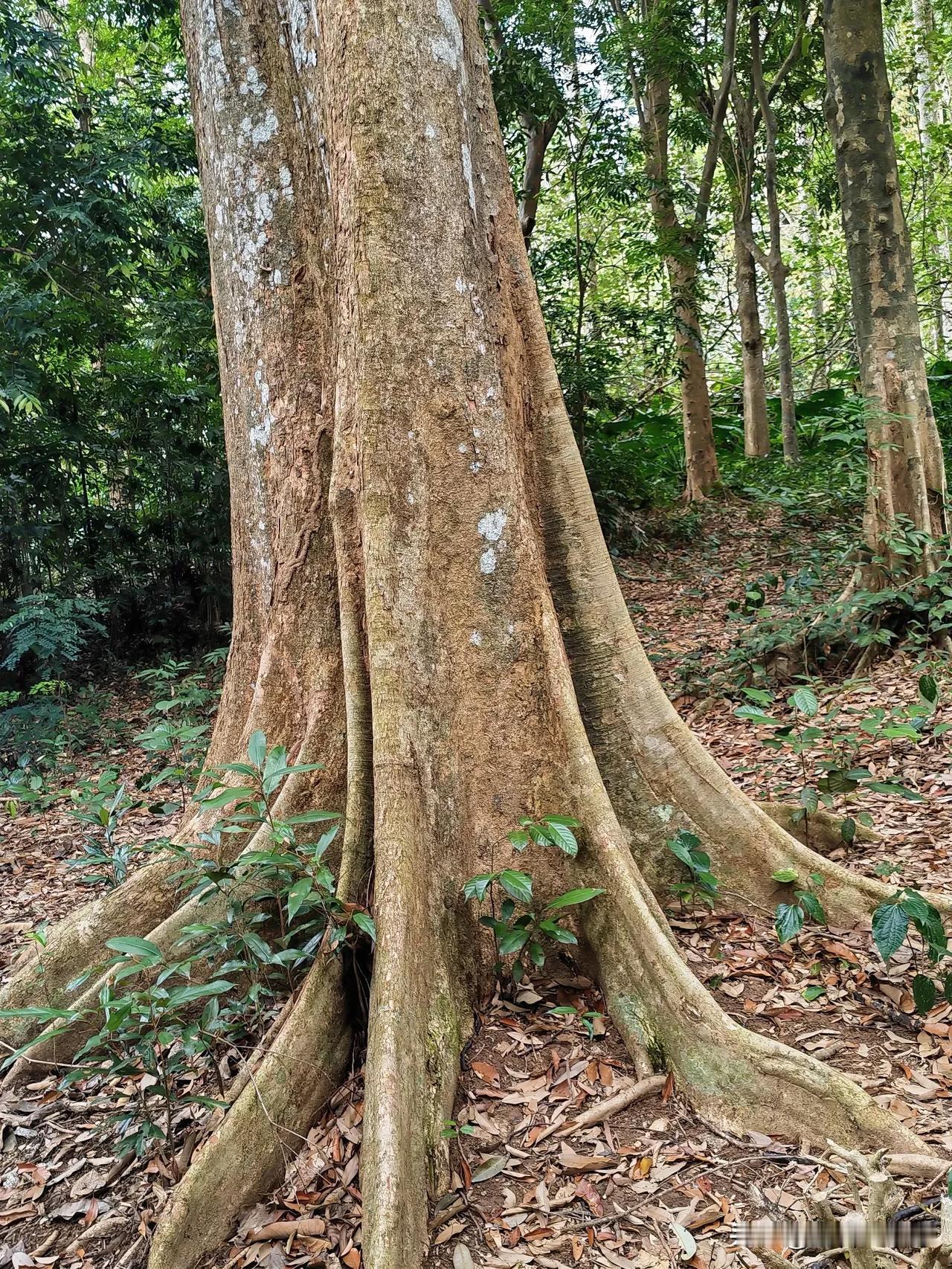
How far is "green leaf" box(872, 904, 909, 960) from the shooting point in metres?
2.23

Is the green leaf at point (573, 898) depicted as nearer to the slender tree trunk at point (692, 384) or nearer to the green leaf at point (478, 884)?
the green leaf at point (478, 884)

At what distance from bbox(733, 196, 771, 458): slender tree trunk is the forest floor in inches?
362

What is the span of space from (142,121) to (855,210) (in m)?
6.72

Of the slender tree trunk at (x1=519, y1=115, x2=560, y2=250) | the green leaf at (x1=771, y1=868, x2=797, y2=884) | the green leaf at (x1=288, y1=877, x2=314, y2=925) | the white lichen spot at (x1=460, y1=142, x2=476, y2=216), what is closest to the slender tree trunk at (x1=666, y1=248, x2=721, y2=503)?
the slender tree trunk at (x1=519, y1=115, x2=560, y2=250)

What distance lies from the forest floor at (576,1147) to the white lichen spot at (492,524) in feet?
4.58

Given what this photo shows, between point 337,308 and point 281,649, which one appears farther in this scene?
point 281,649

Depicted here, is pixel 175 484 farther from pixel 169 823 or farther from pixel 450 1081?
pixel 450 1081

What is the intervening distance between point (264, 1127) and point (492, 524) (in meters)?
1.81

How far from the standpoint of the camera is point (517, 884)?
7.65 feet

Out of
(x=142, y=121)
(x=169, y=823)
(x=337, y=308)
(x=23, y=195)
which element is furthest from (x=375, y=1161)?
(x=142, y=121)

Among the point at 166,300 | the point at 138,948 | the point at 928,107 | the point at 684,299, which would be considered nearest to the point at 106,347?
the point at 166,300

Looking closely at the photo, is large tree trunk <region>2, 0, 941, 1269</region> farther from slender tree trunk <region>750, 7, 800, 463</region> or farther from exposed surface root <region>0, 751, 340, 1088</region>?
slender tree trunk <region>750, 7, 800, 463</region>

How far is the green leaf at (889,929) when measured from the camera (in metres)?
2.23

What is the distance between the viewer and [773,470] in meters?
11.1
